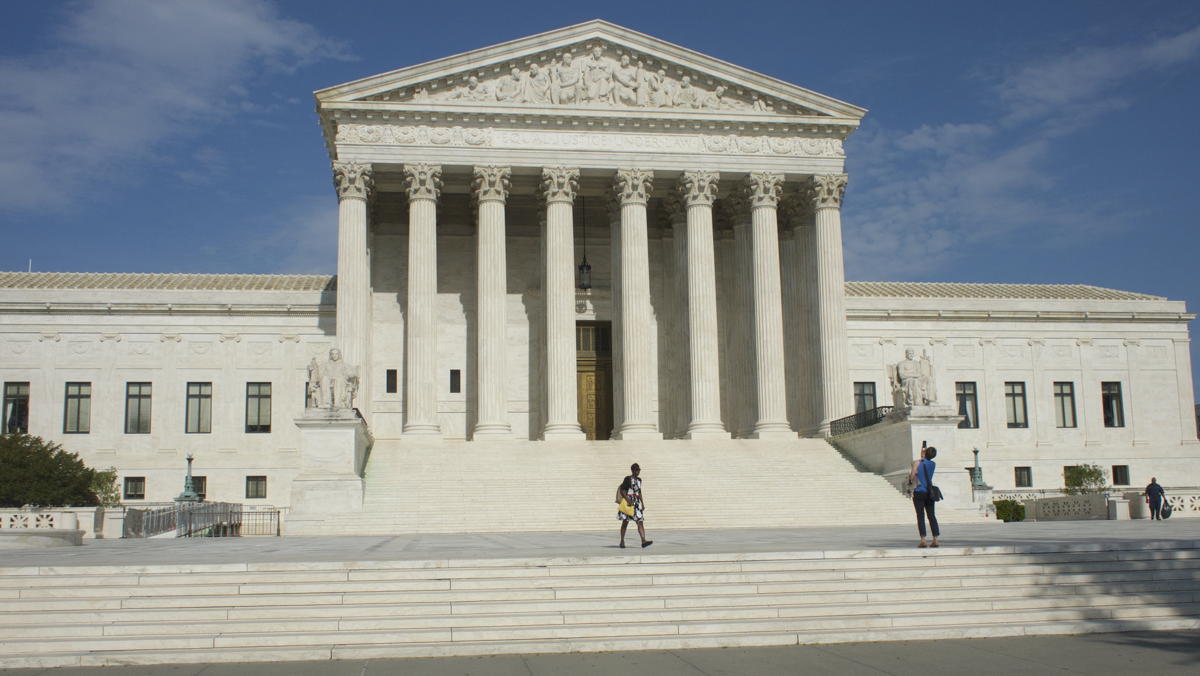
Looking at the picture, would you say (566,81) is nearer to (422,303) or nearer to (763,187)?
(763,187)

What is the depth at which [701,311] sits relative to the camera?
142 feet

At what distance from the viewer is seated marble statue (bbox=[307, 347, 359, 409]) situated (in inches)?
1351

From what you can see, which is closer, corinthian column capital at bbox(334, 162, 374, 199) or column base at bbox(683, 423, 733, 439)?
corinthian column capital at bbox(334, 162, 374, 199)

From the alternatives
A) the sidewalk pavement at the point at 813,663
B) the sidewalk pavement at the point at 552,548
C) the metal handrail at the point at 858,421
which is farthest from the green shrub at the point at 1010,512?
the sidewalk pavement at the point at 813,663

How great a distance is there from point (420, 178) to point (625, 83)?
9.25 meters

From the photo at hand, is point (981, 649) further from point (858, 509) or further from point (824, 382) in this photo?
point (824, 382)

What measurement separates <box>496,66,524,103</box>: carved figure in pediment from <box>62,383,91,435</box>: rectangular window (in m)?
Result: 22.2

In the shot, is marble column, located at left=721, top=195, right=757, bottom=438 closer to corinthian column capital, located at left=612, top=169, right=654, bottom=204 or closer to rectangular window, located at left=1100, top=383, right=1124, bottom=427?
corinthian column capital, located at left=612, top=169, right=654, bottom=204

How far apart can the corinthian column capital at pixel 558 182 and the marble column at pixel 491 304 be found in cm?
155

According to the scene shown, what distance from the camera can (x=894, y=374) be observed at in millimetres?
37031

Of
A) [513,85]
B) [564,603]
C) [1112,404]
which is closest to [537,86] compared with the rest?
[513,85]

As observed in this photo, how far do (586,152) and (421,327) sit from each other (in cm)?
968

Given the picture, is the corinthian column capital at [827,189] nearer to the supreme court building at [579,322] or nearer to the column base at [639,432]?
the supreme court building at [579,322]

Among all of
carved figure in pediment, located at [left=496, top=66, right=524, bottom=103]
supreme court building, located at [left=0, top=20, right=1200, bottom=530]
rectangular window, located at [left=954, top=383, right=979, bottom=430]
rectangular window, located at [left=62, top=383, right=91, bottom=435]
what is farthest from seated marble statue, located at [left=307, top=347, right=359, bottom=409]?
rectangular window, located at [left=954, top=383, right=979, bottom=430]
